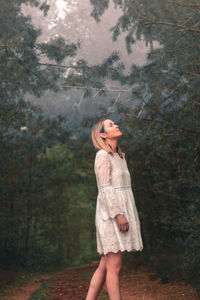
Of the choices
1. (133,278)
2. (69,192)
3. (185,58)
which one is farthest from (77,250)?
(185,58)

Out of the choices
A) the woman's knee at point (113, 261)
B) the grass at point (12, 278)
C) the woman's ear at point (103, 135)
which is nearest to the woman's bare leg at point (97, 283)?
the woman's knee at point (113, 261)

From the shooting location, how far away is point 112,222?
15.3 feet

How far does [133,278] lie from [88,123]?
203 inches

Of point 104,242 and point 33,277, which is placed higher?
point 104,242

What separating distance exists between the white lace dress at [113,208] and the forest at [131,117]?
139cm

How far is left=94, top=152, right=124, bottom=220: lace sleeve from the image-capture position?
15.1 feet

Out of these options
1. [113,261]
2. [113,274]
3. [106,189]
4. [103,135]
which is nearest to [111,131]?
[103,135]

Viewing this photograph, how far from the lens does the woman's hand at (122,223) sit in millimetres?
4531

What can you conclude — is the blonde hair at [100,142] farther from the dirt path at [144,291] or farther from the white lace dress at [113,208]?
the dirt path at [144,291]

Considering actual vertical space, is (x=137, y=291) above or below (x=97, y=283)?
below

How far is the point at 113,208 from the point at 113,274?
0.74 metres

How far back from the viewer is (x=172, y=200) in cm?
953

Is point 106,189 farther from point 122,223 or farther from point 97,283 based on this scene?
point 97,283

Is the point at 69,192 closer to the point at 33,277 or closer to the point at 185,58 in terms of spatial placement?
the point at 33,277
